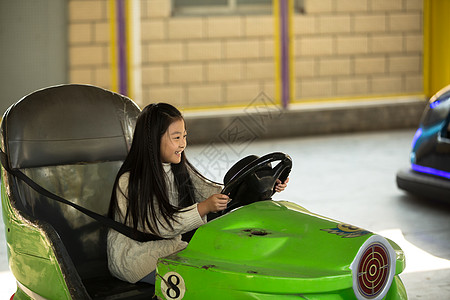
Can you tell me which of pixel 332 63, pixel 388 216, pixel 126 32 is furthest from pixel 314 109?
pixel 388 216

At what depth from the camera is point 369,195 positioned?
14.3ft

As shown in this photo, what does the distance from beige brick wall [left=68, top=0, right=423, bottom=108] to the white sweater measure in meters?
Result: 4.45

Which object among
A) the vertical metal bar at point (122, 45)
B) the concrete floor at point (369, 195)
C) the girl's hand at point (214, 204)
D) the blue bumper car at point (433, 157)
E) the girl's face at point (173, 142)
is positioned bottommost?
the concrete floor at point (369, 195)

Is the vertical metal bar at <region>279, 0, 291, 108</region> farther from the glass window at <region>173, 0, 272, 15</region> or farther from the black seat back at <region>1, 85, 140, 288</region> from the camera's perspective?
the black seat back at <region>1, 85, 140, 288</region>

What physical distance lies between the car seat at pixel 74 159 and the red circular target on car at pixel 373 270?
0.62m

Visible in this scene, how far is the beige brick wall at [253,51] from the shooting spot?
6402 millimetres

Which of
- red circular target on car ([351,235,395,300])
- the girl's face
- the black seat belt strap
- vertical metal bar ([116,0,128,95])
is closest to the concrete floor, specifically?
the girl's face

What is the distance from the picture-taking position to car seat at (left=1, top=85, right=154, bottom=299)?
6.79ft

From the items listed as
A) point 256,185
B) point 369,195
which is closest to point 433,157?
point 369,195

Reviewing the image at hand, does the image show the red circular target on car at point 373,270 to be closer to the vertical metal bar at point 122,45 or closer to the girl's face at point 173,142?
the girl's face at point 173,142

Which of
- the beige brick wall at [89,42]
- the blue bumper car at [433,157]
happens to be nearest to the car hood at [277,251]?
the blue bumper car at [433,157]

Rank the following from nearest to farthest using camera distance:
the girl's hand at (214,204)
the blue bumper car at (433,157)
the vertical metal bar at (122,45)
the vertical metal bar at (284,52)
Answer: the girl's hand at (214,204), the blue bumper car at (433,157), the vertical metal bar at (122,45), the vertical metal bar at (284,52)

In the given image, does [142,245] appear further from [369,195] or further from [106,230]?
[369,195]

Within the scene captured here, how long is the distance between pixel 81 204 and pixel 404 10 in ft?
A: 19.7
